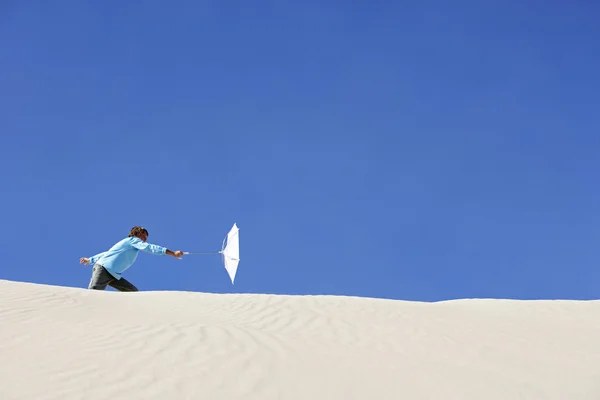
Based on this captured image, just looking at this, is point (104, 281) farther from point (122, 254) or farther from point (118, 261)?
point (122, 254)

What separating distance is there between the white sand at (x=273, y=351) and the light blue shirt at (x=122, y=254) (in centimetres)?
115

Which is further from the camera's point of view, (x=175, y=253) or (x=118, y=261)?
(x=175, y=253)

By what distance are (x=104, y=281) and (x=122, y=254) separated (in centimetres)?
63

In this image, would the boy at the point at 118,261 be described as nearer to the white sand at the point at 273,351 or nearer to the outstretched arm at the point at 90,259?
the outstretched arm at the point at 90,259

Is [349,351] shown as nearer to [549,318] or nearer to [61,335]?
[61,335]

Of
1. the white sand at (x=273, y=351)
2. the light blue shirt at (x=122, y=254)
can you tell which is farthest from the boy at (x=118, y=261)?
the white sand at (x=273, y=351)

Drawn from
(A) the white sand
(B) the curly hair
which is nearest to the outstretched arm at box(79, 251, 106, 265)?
(B) the curly hair

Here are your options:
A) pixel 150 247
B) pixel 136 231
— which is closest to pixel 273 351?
pixel 150 247

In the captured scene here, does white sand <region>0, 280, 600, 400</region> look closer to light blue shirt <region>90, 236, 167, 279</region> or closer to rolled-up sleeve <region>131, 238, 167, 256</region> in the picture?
light blue shirt <region>90, 236, 167, 279</region>

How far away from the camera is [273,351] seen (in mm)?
6039

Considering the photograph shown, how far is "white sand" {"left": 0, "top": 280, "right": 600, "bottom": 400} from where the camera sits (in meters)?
4.93

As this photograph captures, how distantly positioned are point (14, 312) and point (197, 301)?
3188 mm

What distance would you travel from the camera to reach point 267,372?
5352 mm

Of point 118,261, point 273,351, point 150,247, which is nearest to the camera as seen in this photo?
point 273,351
